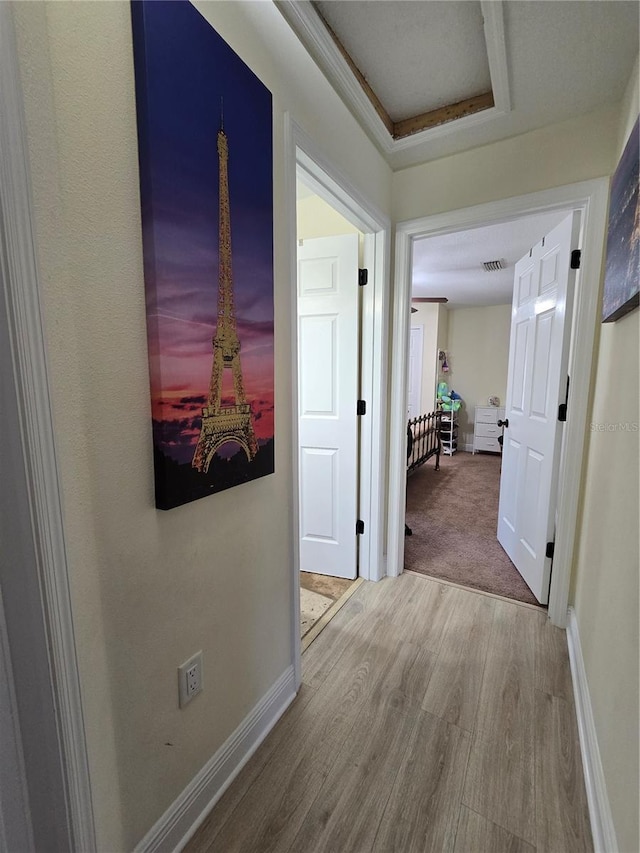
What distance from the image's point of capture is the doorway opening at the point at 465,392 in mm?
2579

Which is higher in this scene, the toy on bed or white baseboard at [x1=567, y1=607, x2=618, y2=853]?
the toy on bed

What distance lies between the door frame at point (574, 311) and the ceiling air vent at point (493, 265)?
2222 millimetres

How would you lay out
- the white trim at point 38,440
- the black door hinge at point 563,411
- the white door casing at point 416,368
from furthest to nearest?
the white door casing at point 416,368
the black door hinge at point 563,411
the white trim at point 38,440

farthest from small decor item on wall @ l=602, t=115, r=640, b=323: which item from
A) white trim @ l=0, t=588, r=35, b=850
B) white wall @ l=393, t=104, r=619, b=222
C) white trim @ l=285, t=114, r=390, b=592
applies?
white trim @ l=0, t=588, r=35, b=850

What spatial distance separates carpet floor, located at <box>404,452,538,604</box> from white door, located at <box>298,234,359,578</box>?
0.62 meters

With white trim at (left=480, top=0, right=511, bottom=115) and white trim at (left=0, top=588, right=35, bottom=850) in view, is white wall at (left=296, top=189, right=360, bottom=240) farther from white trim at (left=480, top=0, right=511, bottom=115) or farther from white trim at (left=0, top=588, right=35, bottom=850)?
white trim at (left=0, top=588, right=35, bottom=850)

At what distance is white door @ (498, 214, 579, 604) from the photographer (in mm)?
1923

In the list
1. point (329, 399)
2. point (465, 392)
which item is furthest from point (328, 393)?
point (465, 392)

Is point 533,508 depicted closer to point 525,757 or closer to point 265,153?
point 525,757

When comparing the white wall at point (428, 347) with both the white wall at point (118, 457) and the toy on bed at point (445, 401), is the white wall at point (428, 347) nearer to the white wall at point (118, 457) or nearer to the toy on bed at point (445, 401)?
the toy on bed at point (445, 401)

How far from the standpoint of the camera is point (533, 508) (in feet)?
7.20

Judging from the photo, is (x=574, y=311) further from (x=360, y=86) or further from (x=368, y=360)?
(x=360, y=86)

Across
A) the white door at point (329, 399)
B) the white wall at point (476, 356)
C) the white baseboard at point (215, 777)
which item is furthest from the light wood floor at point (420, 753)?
the white wall at point (476, 356)

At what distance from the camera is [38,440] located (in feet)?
2.19
